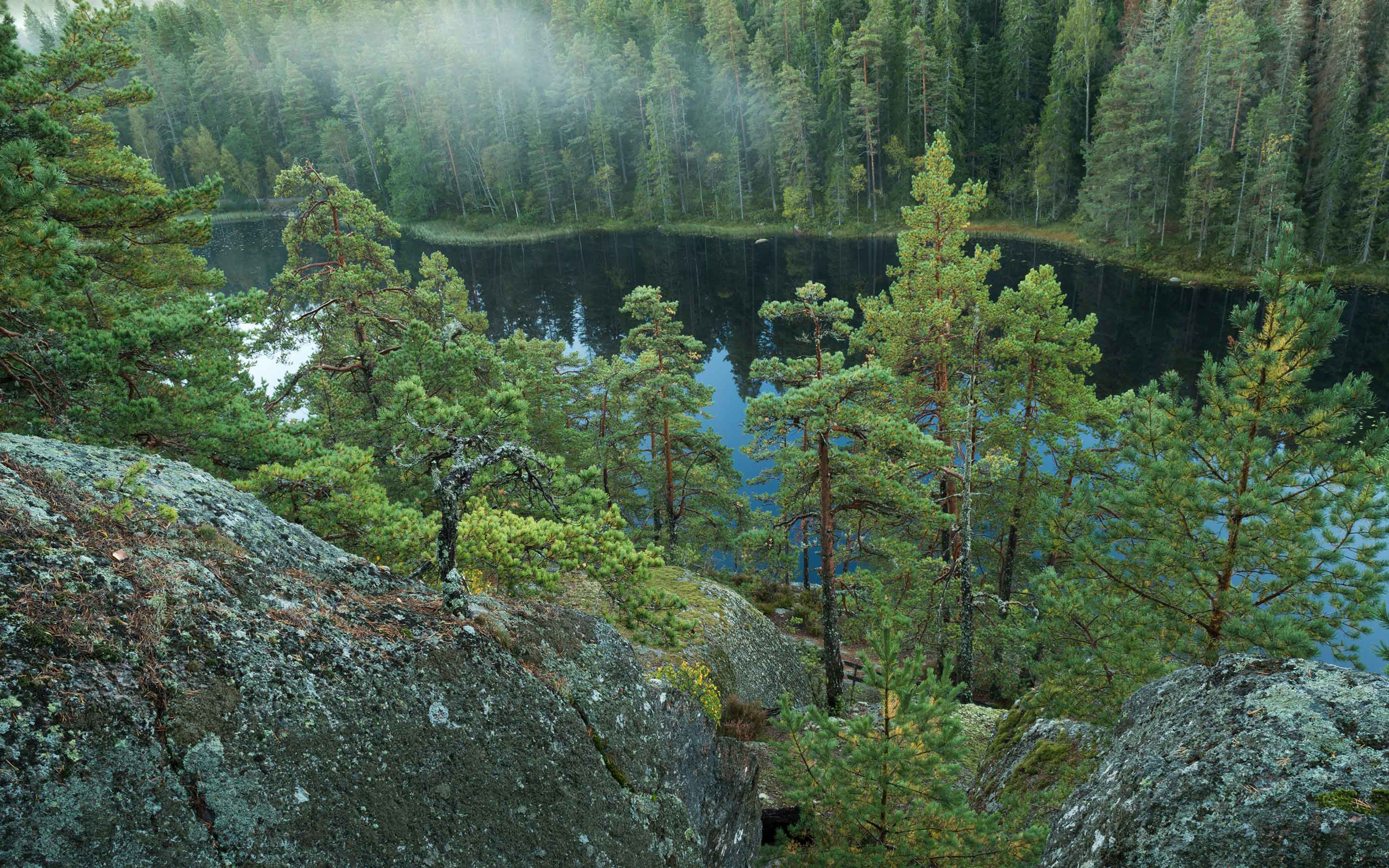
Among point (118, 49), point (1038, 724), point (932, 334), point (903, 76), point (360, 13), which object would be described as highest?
point (360, 13)

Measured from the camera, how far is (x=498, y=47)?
316 ft

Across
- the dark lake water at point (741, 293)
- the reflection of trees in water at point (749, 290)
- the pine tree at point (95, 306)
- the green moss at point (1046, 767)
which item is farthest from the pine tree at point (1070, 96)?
the pine tree at point (95, 306)

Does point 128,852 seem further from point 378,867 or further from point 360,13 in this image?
point 360,13

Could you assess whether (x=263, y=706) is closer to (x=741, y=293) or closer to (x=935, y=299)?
(x=935, y=299)

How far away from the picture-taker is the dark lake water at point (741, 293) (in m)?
39.3

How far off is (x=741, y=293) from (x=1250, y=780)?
53.5 m

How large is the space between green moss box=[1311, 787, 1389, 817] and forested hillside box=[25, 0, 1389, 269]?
2234 inches

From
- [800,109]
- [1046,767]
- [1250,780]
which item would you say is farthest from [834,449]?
[800,109]

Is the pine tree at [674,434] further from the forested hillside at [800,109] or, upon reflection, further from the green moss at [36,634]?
the forested hillside at [800,109]

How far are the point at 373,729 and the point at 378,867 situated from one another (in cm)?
86

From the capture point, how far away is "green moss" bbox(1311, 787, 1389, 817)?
4.75 metres

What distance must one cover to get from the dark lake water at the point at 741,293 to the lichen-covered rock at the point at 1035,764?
654 inches

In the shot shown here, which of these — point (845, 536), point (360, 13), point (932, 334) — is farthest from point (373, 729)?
point (360, 13)

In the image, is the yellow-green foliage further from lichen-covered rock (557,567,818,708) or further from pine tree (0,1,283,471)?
pine tree (0,1,283,471)
